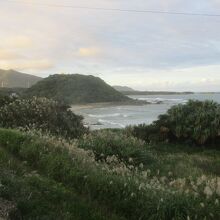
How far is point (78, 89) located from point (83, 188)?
462 feet

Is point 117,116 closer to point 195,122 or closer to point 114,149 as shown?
point 195,122

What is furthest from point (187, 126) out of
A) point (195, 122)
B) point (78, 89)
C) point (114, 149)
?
point (78, 89)

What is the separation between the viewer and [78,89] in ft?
489

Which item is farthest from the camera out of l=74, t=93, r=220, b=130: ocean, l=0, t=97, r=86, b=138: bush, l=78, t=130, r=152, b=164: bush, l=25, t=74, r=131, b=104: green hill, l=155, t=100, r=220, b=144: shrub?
l=25, t=74, r=131, b=104: green hill

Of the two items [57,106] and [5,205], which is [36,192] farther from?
[57,106]

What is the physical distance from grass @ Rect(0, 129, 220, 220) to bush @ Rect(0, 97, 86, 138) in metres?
4.92

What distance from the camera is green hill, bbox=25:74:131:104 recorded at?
138375 mm

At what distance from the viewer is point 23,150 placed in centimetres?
1091

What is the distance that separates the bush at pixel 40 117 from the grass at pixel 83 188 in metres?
4.92

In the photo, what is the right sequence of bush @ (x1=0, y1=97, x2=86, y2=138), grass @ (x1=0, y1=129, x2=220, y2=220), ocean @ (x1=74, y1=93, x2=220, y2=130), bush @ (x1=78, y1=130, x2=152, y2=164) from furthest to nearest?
ocean @ (x1=74, y1=93, x2=220, y2=130), bush @ (x1=0, y1=97, x2=86, y2=138), bush @ (x1=78, y1=130, x2=152, y2=164), grass @ (x1=0, y1=129, x2=220, y2=220)

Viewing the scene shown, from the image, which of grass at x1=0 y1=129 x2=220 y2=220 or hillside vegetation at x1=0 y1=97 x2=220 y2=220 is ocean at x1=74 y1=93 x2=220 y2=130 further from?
grass at x1=0 y1=129 x2=220 y2=220

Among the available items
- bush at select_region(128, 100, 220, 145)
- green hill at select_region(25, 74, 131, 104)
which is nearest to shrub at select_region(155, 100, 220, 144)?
bush at select_region(128, 100, 220, 145)

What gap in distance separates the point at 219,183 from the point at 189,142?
8149 mm

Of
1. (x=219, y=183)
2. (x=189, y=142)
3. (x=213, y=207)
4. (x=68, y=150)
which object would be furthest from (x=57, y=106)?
(x=213, y=207)
